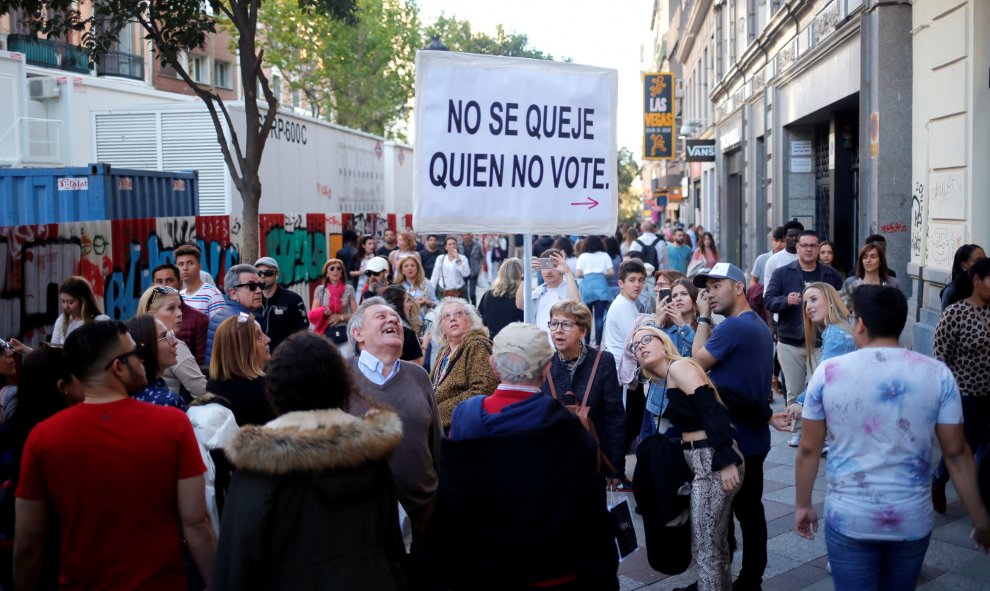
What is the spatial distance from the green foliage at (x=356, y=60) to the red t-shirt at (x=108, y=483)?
36408 mm

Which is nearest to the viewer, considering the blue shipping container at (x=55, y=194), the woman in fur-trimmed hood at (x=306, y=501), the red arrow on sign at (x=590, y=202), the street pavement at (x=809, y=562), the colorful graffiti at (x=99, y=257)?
the woman in fur-trimmed hood at (x=306, y=501)

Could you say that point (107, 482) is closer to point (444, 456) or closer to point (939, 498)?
point (444, 456)

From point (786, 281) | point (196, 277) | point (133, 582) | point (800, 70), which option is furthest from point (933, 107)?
point (133, 582)

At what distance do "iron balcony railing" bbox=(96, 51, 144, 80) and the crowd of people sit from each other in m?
36.1

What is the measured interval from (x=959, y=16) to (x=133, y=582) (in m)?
9.77

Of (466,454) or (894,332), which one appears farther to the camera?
(894,332)

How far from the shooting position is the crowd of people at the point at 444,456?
323 cm

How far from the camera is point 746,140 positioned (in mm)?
24000

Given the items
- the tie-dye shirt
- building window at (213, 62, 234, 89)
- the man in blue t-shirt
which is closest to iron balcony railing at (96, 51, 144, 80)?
building window at (213, 62, 234, 89)

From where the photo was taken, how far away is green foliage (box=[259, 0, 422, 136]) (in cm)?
4053

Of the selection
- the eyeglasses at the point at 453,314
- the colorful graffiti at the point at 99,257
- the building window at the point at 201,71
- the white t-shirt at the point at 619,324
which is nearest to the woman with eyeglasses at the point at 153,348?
the eyeglasses at the point at 453,314

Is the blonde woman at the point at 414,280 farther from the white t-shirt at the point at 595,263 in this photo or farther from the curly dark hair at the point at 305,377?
the curly dark hair at the point at 305,377

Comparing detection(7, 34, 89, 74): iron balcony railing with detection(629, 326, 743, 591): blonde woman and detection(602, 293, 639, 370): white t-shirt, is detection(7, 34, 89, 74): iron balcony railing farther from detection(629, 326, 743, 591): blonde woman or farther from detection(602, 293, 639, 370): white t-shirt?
detection(629, 326, 743, 591): blonde woman

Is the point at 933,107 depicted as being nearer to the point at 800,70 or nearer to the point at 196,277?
the point at 800,70
